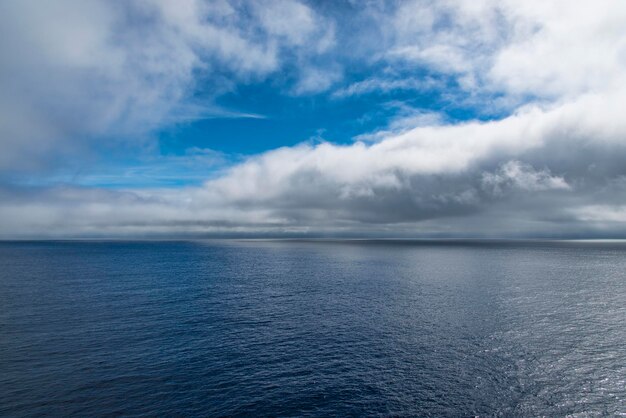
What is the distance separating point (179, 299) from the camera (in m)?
106

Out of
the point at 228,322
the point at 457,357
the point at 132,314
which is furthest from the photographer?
the point at 132,314

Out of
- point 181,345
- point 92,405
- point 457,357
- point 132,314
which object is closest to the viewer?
point 92,405

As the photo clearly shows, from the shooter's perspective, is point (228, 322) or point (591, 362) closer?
point (591, 362)

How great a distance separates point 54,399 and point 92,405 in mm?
6164

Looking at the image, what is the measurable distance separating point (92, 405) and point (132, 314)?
150 feet

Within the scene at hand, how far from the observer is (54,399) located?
147ft

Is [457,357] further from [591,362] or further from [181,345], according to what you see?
[181,345]

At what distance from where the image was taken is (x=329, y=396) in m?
46.8

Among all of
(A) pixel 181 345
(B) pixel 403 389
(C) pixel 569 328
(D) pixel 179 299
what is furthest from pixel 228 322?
(C) pixel 569 328

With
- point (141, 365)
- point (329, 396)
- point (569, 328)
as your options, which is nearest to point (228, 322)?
point (141, 365)

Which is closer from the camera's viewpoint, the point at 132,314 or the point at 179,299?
the point at 132,314

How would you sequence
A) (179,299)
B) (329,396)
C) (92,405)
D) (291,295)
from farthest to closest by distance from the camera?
(291,295) < (179,299) < (329,396) < (92,405)

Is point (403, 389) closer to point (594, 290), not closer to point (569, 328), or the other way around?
point (569, 328)

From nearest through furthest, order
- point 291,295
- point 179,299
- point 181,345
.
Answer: point 181,345 < point 179,299 < point 291,295
